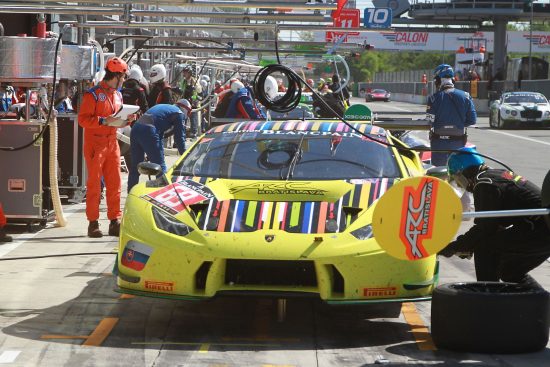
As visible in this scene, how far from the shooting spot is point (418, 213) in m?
6.58

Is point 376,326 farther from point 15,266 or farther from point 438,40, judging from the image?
point 438,40

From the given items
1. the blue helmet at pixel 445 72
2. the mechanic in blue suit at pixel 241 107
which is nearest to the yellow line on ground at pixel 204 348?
the blue helmet at pixel 445 72

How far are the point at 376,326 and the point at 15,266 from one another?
146 inches

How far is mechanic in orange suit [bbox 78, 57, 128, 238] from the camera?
38.5 ft

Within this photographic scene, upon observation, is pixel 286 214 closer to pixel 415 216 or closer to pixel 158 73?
pixel 415 216

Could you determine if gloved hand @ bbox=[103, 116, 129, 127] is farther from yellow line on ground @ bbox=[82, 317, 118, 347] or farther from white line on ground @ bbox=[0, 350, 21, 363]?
white line on ground @ bbox=[0, 350, 21, 363]

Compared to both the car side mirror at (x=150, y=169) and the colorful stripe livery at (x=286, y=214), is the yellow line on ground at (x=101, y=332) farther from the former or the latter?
the car side mirror at (x=150, y=169)

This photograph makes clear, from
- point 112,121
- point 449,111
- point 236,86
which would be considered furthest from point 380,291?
point 236,86

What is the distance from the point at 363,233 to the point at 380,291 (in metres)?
0.40

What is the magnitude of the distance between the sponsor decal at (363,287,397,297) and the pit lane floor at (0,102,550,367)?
294 millimetres

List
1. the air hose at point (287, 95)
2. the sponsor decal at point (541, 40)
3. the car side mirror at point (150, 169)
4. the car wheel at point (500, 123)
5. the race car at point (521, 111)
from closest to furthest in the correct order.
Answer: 1. the air hose at point (287, 95)
2. the car side mirror at point (150, 169)
3. the race car at point (521, 111)
4. the car wheel at point (500, 123)
5. the sponsor decal at point (541, 40)

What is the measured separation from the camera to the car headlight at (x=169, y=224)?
23.8ft

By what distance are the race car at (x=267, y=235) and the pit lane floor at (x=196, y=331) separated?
306 mm

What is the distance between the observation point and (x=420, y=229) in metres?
6.59
